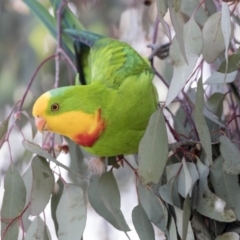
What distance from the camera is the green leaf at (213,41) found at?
2.13 feet

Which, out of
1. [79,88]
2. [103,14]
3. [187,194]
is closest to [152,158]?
[187,194]

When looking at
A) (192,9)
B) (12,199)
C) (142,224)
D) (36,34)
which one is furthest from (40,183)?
(36,34)

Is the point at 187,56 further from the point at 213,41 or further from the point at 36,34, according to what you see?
the point at 36,34

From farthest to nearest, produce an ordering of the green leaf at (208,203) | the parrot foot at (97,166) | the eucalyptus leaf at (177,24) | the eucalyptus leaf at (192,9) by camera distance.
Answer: the eucalyptus leaf at (192,9), the parrot foot at (97,166), the green leaf at (208,203), the eucalyptus leaf at (177,24)

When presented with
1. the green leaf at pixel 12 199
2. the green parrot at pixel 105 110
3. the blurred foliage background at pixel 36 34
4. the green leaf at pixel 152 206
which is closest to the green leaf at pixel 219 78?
the green parrot at pixel 105 110

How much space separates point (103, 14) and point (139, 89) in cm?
63

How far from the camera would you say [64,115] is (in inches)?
28.0

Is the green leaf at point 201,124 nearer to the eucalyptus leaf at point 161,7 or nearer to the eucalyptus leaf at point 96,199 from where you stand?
the eucalyptus leaf at point 161,7

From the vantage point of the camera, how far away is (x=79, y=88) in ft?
2.39

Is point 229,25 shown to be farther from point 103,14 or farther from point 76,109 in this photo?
point 103,14

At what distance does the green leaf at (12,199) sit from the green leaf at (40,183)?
0.04 meters

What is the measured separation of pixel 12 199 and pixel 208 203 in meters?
0.29

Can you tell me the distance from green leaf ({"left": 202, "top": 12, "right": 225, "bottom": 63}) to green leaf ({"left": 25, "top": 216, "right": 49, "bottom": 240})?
337mm

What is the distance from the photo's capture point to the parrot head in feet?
2.32
